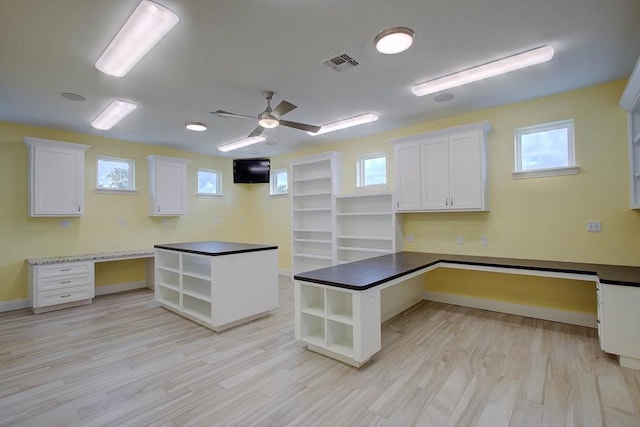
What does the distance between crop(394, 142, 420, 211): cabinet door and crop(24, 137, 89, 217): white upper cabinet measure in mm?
4949

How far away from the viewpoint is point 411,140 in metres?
4.45

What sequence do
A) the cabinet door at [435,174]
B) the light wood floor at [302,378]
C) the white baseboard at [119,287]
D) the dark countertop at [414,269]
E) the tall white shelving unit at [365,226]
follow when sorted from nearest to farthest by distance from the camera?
the light wood floor at [302,378] → the dark countertop at [414,269] → the cabinet door at [435,174] → the tall white shelving unit at [365,226] → the white baseboard at [119,287]

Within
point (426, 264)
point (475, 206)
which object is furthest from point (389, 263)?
point (475, 206)

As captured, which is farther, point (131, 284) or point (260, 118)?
point (131, 284)

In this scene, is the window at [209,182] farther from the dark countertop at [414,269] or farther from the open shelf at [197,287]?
the dark countertop at [414,269]

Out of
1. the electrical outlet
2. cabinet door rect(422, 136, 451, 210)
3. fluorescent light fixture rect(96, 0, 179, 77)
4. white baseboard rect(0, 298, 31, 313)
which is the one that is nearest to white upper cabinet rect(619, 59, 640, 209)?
the electrical outlet

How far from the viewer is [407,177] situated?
4504 mm

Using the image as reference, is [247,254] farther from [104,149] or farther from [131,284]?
[104,149]

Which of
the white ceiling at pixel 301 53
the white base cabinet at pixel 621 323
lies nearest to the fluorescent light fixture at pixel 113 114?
the white ceiling at pixel 301 53

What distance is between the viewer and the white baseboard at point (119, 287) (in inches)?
206

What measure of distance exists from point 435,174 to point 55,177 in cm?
563

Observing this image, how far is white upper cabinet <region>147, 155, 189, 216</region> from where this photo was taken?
18.5 feet

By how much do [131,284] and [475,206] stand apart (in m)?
5.99

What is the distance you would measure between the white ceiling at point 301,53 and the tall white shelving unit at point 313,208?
1.56 m
